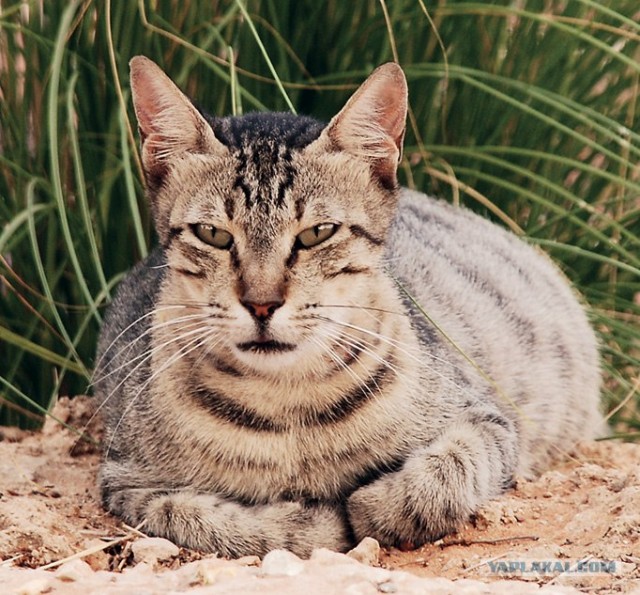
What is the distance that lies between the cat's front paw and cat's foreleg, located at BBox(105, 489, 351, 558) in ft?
0.23

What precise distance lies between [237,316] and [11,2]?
1.91 m

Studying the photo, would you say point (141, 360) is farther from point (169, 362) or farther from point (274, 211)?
point (274, 211)

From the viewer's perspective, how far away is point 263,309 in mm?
2420

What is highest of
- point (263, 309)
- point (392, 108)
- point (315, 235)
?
Result: point (392, 108)

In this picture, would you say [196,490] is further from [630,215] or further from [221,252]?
[630,215]

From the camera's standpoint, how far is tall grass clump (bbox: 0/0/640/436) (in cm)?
359

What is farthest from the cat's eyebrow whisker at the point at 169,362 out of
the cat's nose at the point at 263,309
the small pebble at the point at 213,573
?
the small pebble at the point at 213,573

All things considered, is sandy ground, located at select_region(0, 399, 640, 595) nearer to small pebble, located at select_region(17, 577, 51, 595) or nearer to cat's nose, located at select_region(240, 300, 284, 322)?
small pebble, located at select_region(17, 577, 51, 595)

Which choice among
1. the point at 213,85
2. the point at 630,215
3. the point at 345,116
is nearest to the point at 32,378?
the point at 213,85

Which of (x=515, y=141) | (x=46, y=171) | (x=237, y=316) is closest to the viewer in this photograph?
(x=237, y=316)

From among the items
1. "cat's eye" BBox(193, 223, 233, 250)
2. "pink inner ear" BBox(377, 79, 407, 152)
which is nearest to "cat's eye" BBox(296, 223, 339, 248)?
"cat's eye" BBox(193, 223, 233, 250)

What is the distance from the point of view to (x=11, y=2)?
150 inches

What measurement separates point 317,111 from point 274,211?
146 centimetres

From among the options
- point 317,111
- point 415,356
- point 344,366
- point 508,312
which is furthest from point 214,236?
point 317,111
